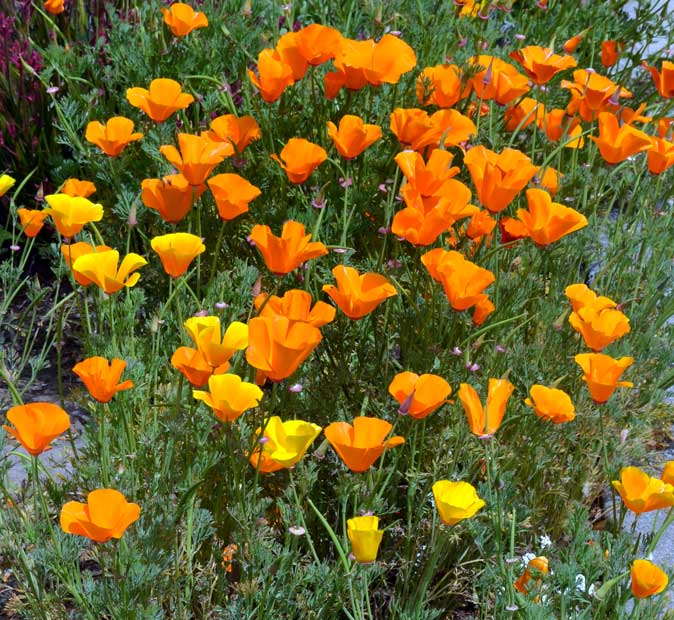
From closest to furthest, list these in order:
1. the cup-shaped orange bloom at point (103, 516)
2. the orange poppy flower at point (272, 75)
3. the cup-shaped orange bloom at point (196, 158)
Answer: the cup-shaped orange bloom at point (103, 516)
the cup-shaped orange bloom at point (196, 158)
the orange poppy flower at point (272, 75)

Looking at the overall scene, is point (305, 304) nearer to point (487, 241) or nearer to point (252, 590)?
point (252, 590)

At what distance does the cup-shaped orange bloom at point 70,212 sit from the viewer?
194 cm

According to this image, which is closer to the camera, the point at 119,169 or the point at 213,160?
the point at 213,160

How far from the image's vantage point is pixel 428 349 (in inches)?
86.6

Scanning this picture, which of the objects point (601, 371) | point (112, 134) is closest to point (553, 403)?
point (601, 371)

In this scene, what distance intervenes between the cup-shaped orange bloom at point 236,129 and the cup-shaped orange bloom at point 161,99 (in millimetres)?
100

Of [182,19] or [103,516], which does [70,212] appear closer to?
[103,516]

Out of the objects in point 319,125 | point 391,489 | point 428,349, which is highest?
point 319,125

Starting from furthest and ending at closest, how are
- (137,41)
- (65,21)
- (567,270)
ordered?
1. (65,21)
2. (137,41)
3. (567,270)

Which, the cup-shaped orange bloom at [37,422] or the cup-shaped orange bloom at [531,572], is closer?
the cup-shaped orange bloom at [37,422]

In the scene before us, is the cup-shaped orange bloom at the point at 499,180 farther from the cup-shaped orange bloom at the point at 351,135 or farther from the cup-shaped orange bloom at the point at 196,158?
the cup-shaped orange bloom at the point at 196,158

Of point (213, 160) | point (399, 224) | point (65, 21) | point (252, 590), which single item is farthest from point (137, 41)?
point (252, 590)

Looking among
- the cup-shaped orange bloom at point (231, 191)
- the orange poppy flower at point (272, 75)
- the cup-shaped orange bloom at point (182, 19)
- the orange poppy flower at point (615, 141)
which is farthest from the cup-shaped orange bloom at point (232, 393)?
the cup-shaped orange bloom at point (182, 19)

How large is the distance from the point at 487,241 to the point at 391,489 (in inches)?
31.5
